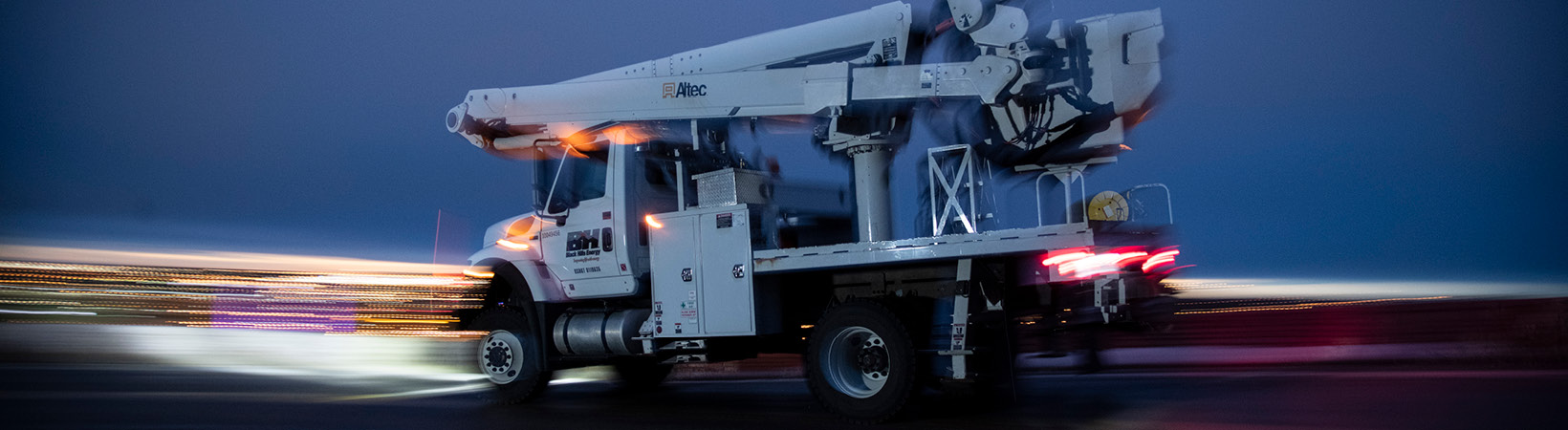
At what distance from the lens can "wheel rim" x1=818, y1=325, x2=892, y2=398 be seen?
791cm

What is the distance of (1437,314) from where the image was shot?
1160 cm

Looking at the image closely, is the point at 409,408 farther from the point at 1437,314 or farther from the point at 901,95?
the point at 1437,314

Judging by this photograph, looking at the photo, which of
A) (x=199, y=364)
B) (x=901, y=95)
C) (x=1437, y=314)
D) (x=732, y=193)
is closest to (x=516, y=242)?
(x=732, y=193)

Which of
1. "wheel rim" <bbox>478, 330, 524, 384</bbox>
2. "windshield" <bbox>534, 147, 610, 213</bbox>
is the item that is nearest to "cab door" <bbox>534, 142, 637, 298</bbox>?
"windshield" <bbox>534, 147, 610, 213</bbox>

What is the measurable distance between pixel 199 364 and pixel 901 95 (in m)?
16.2

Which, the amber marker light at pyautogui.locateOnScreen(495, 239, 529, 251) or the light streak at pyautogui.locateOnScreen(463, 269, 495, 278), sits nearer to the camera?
the amber marker light at pyautogui.locateOnScreen(495, 239, 529, 251)

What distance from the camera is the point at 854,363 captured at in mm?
8195

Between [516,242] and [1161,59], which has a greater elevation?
[1161,59]

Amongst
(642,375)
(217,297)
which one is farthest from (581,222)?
(217,297)

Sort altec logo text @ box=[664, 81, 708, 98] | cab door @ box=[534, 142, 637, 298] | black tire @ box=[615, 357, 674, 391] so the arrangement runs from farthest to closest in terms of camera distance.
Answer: black tire @ box=[615, 357, 674, 391]
cab door @ box=[534, 142, 637, 298]
altec logo text @ box=[664, 81, 708, 98]

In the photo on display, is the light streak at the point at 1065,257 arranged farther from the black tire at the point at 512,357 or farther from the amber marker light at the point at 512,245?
the amber marker light at the point at 512,245

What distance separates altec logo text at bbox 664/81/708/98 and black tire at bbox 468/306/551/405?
2823 mm

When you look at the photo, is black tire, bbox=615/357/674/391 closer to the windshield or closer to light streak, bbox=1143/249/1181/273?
the windshield

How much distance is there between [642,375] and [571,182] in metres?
3.04
